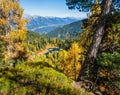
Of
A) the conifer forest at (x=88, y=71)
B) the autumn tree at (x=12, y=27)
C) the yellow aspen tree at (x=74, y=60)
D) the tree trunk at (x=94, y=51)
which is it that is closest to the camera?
the conifer forest at (x=88, y=71)

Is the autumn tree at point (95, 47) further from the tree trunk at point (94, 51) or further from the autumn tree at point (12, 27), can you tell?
the autumn tree at point (12, 27)

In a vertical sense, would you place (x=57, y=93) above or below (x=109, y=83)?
above

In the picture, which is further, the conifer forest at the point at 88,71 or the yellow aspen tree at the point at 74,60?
the yellow aspen tree at the point at 74,60

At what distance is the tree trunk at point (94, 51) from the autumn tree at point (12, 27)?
28123 mm

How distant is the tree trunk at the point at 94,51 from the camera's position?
34.2 ft

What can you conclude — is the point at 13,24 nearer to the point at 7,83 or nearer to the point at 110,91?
the point at 110,91

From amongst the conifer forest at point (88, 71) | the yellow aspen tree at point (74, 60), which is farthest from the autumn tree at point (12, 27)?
the conifer forest at point (88, 71)

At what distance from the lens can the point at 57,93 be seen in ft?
20.0

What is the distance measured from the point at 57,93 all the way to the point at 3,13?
33.8 metres

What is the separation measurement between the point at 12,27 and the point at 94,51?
98.0ft

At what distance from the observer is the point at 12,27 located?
38.6m

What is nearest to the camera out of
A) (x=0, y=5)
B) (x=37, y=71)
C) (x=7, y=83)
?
(x=7, y=83)

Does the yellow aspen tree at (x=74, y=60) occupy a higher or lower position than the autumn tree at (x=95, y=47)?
lower

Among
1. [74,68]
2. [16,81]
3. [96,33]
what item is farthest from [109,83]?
[74,68]
